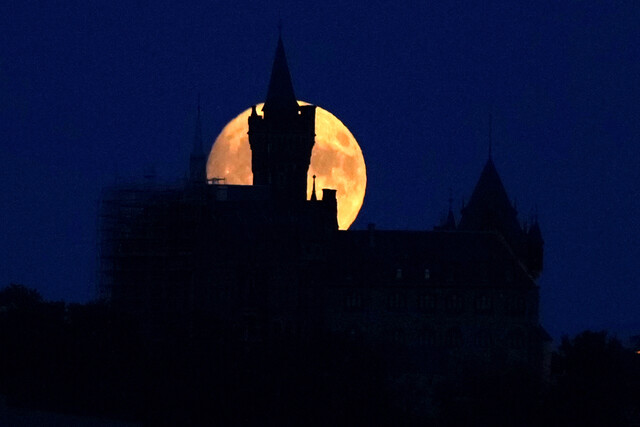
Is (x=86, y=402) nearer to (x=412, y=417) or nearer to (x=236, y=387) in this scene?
(x=236, y=387)

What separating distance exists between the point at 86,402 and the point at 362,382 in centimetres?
1711

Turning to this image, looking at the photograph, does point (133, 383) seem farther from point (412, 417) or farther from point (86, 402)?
point (412, 417)

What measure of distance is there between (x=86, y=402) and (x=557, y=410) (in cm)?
2807

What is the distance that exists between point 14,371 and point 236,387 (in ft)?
46.6

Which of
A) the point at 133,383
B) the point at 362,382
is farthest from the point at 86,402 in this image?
the point at 362,382

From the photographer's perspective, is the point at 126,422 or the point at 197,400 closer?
the point at 126,422

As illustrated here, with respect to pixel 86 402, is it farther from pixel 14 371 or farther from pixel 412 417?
pixel 412 417

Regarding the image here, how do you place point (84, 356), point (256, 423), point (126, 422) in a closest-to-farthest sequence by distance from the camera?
1. point (126, 422)
2. point (256, 423)
3. point (84, 356)

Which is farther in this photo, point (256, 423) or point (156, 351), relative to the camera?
point (156, 351)

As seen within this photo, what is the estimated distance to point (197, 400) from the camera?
615ft

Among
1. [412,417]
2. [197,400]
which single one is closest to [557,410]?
[412,417]

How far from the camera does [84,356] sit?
650 feet

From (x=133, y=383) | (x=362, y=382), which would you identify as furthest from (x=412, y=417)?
(x=133, y=383)

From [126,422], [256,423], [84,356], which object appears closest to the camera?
[126,422]
